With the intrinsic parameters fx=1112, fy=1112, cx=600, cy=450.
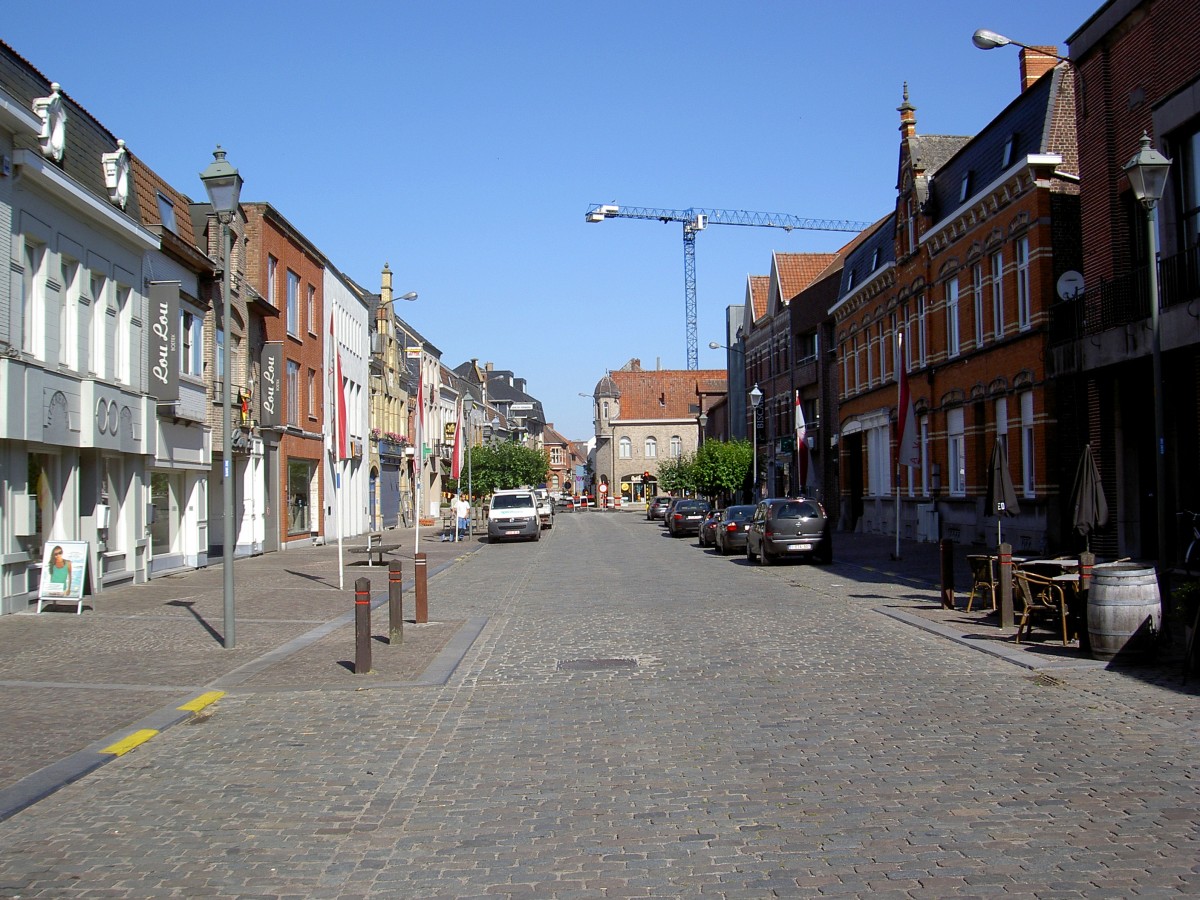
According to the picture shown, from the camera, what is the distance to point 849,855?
17.9 ft

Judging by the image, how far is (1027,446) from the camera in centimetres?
2631

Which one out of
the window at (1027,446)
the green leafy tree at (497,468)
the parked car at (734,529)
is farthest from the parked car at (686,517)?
the green leafy tree at (497,468)

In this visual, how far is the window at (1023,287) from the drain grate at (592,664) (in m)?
17.8

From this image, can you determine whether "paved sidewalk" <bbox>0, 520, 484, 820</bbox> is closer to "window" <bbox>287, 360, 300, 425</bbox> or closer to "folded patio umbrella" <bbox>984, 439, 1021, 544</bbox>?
"folded patio umbrella" <bbox>984, 439, 1021, 544</bbox>

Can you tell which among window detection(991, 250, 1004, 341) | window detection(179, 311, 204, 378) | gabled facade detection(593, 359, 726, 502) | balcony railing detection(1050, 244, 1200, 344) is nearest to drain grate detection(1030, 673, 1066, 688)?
balcony railing detection(1050, 244, 1200, 344)

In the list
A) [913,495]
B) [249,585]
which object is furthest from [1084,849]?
[913,495]

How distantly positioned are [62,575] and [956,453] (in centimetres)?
2329

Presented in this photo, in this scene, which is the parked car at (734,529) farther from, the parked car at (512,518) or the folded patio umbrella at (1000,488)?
the folded patio umbrella at (1000,488)

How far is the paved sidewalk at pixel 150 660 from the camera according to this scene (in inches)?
320

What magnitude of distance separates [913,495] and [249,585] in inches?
836

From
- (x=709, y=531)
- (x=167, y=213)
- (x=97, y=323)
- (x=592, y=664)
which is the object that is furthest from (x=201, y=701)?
(x=709, y=531)

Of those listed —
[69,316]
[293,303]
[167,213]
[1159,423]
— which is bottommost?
[1159,423]

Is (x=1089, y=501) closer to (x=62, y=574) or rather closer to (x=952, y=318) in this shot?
(x=62, y=574)

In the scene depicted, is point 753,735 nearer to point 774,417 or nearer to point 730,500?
point 774,417
